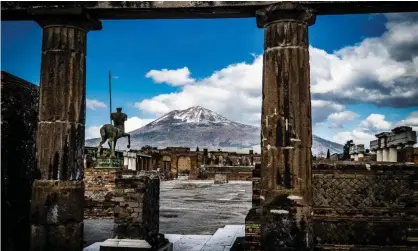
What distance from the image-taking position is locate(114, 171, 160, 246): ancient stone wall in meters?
6.26

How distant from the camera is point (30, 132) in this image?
17.8 feet

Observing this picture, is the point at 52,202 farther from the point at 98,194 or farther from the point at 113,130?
the point at 113,130

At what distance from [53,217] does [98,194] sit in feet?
22.4

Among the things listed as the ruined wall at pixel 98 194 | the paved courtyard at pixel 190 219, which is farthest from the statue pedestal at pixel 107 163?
the paved courtyard at pixel 190 219

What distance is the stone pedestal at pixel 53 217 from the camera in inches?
196

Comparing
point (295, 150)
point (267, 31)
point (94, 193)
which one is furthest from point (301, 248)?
point (94, 193)

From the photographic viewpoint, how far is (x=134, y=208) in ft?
20.6

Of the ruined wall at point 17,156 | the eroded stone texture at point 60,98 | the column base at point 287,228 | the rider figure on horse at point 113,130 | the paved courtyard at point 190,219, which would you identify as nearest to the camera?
the column base at point 287,228

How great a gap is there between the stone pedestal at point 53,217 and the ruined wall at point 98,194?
663 centimetres

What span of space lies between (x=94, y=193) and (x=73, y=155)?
6.93 m

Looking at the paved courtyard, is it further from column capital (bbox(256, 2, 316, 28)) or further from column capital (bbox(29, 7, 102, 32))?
column capital (bbox(256, 2, 316, 28))

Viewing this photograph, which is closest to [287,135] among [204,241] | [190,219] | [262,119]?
[262,119]

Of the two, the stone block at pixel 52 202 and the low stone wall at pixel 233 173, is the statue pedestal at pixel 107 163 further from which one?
the low stone wall at pixel 233 173

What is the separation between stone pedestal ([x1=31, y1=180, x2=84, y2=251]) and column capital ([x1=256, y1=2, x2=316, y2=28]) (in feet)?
10.5
